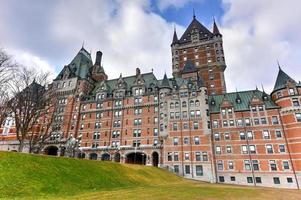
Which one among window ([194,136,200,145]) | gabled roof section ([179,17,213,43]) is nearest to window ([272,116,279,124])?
window ([194,136,200,145])

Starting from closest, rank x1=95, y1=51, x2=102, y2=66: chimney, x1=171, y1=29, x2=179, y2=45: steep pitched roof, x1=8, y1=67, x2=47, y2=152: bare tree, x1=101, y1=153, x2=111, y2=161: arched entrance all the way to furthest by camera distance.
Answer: x1=8, y1=67, x2=47, y2=152: bare tree → x1=101, y1=153, x2=111, y2=161: arched entrance → x1=171, y1=29, x2=179, y2=45: steep pitched roof → x1=95, y1=51, x2=102, y2=66: chimney

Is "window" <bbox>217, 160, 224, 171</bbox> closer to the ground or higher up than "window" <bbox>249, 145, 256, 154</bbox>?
closer to the ground

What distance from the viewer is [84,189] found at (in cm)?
2025

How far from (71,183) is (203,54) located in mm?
60277

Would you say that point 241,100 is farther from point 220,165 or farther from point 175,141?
point 175,141

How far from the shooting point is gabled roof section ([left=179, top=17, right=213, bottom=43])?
73762 millimetres

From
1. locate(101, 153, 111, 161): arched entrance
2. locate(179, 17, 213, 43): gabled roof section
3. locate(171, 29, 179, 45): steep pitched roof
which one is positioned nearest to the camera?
locate(101, 153, 111, 161): arched entrance

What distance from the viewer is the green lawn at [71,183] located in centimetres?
1644

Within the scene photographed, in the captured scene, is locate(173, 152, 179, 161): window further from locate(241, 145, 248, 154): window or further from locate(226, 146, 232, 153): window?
locate(241, 145, 248, 154): window

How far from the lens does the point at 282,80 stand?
48906 mm

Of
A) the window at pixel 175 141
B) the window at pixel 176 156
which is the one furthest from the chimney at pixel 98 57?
the window at pixel 176 156

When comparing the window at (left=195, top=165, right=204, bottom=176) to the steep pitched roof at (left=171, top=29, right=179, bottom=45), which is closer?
the window at (left=195, top=165, right=204, bottom=176)

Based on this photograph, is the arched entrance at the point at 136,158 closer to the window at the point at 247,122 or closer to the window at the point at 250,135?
the window at the point at 250,135

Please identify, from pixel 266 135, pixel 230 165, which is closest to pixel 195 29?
pixel 266 135
